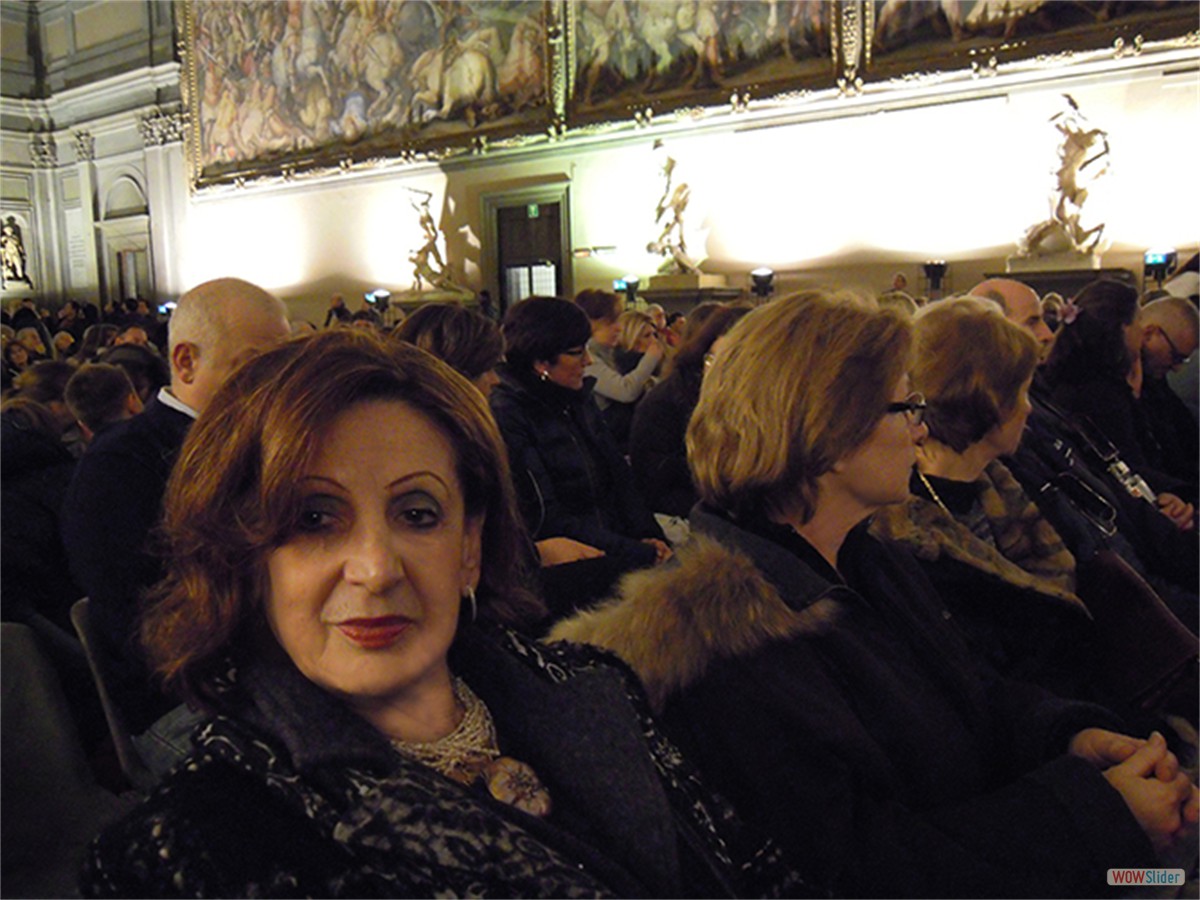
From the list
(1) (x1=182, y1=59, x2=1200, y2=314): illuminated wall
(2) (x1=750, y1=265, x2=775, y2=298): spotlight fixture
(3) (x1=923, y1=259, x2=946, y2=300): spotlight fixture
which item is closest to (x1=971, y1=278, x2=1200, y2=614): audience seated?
(3) (x1=923, y1=259, x2=946, y2=300): spotlight fixture

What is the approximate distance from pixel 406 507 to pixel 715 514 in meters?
0.69

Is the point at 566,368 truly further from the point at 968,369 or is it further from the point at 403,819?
the point at 403,819

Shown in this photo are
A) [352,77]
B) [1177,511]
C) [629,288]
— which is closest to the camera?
[1177,511]

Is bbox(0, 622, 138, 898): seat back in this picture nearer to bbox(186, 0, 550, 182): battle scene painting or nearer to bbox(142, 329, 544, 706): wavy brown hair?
bbox(142, 329, 544, 706): wavy brown hair

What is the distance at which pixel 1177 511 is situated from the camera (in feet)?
12.5

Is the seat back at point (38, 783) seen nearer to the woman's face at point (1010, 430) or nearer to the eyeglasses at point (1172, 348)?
the woman's face at point (1010, 430)

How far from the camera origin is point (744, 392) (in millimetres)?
1820

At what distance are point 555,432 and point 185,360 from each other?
4.52ft

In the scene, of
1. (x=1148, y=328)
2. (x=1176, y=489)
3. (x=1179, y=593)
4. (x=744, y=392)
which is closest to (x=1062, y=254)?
(x=1148, y=328)

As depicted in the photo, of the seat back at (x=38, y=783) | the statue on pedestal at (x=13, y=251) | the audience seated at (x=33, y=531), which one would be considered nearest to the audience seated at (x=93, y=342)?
the audience seated at (x=33, y=531)

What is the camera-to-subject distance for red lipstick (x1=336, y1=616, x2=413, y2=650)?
1.27 meters

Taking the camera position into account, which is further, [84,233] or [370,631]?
[84,233]

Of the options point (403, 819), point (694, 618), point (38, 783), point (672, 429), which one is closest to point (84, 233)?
point (672, 429)

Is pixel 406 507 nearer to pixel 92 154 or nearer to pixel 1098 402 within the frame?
pixel 1098 402
